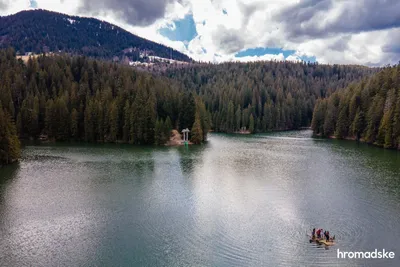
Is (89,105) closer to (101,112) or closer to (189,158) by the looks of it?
(101,112)

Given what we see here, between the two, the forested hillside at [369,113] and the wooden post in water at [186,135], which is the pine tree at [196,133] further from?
the forested hillside at [369,113]

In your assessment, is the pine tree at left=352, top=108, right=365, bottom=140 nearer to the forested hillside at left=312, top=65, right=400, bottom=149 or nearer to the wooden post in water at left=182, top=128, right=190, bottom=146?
the forested hillside at left=312, top=65, right=400, bottom=149

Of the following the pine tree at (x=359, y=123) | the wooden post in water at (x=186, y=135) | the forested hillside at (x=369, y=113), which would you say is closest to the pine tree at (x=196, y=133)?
the wooden post in water at (x=186, y=135)

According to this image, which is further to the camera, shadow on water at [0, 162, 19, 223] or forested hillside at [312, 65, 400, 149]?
forested hillside at [312, 65, 400, 149]

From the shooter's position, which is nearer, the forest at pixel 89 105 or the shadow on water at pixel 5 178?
the shadow on water at pixel 5 178

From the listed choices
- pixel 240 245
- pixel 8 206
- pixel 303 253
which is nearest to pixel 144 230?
pixel 240 245

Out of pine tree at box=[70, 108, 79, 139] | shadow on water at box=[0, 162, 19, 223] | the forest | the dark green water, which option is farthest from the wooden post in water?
shadow on water at box=[0, 162, 19, 223]

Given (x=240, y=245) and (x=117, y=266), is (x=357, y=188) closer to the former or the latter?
(x=240, y=245)
